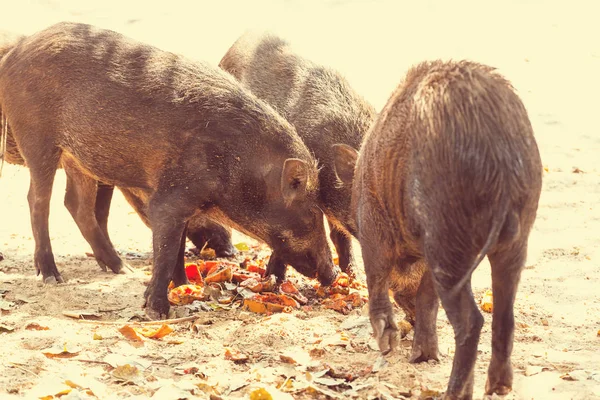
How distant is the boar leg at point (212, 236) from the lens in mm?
7965

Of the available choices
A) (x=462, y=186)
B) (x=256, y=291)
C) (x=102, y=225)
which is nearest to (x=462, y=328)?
(x=462, y=186)

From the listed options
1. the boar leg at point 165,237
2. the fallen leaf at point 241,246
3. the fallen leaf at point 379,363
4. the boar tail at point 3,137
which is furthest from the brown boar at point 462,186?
the boar tail at point 3,137

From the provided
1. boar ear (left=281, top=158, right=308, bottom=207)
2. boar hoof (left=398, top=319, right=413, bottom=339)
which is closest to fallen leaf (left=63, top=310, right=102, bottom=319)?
boar ear (left=281, top=158, right=308, bottom=207)

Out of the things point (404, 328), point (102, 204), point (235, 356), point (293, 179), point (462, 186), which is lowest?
point (102, 204)

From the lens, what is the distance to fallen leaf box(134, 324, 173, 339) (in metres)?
5.70

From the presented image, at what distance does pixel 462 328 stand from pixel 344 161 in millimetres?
2312

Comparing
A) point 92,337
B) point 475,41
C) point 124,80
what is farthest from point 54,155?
point 475,41

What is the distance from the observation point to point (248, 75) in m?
7.78

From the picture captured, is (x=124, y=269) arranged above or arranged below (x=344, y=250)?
below

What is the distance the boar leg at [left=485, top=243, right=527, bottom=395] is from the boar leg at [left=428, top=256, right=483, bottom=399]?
0.19 metres

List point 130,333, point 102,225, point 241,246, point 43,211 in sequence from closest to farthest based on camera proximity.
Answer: point 130,333 < point 43,211 < point 102,225 < point 241,246

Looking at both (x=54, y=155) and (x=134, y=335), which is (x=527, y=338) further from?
(x=54, y=155)

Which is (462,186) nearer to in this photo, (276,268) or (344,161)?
(344,161)

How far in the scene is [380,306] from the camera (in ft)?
16.7
